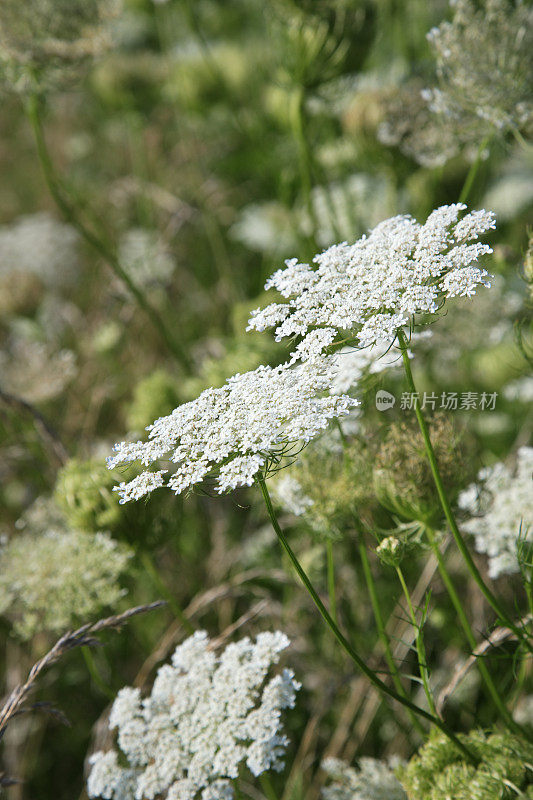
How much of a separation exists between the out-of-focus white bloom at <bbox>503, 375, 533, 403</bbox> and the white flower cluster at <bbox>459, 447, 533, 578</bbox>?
646mm

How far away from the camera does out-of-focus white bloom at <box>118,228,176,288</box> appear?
238 centimetres

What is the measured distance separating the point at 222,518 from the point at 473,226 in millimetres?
1289

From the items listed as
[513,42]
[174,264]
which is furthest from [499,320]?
[174,264]

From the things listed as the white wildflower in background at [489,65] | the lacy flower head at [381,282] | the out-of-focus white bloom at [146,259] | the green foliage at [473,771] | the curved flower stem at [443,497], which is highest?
the out-of-focus white bloom at [146,259]

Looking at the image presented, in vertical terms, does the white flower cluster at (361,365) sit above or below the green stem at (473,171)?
below

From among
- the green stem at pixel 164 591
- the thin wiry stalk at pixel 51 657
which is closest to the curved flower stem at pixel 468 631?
the thin wiry stalk at pixel 51 657

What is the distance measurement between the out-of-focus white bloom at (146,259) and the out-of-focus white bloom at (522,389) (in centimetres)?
118

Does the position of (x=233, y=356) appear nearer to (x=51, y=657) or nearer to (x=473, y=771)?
(x=51, y=657)

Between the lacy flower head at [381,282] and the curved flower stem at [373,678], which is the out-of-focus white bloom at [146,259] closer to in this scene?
the lacy flower head at [381,282]

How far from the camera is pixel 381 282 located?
3.02ft

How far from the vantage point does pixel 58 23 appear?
179cm

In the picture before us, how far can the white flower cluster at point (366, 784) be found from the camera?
3.83 ft

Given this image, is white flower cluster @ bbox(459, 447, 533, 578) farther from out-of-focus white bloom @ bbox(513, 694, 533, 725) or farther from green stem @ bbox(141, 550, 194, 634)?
green stem @ bbox(141, 550, 194, 634)

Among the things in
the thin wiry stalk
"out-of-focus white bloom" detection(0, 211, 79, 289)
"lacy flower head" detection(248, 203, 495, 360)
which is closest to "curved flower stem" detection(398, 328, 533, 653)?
"lacy flower head" detection(248, 203, 495, 360)
